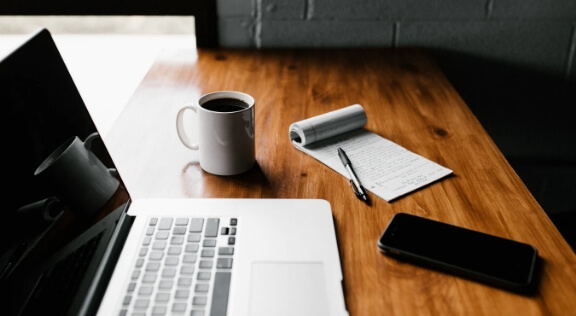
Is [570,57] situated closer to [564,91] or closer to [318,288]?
[564,91]

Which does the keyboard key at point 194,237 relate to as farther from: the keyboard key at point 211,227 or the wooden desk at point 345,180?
the wooden desk at point 345,180

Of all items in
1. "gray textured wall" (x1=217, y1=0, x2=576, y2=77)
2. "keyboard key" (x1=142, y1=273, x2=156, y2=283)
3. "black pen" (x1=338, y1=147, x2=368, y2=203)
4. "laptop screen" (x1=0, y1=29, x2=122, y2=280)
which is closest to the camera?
"laptop screen" (x1=0, y1=29, x2=122, y2=280)

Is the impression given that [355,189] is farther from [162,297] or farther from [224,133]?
[162,297]

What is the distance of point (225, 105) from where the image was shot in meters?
0.87

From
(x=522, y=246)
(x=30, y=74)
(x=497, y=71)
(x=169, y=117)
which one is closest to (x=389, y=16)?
(x=497, y=71)

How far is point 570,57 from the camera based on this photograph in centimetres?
154

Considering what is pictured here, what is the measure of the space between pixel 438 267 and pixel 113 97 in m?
1.17

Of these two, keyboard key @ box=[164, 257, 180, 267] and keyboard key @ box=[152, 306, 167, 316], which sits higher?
keyboard key @ box=[164, 257, 180, 267]

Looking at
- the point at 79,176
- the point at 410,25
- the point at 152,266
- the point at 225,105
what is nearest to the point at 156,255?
the point at 152,266

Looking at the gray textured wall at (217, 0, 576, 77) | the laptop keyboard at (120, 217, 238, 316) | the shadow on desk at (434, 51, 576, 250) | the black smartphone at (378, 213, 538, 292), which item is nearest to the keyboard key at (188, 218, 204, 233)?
the laptop keyboard at (120, 217, 238, 316)

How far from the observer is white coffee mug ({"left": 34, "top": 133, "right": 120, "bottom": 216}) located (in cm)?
60

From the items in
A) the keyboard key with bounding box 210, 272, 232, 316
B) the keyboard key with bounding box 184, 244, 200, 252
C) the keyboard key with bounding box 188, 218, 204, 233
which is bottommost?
the keyboard key with bounding box 210, 272, 232, 316

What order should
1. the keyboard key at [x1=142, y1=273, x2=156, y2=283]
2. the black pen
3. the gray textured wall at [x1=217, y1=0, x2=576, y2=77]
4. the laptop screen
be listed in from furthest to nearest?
1. the gray textured wall at [x1=217, y1=0, x2=576, y2=77]
2. the black pen
3. the keyboard key at [x1=142, y1=273, x2=156, y2=283]
4. the laptop screen

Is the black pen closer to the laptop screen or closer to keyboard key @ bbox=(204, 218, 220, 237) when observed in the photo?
keyboard key @ bbox=(204, 218, 220, 237)
